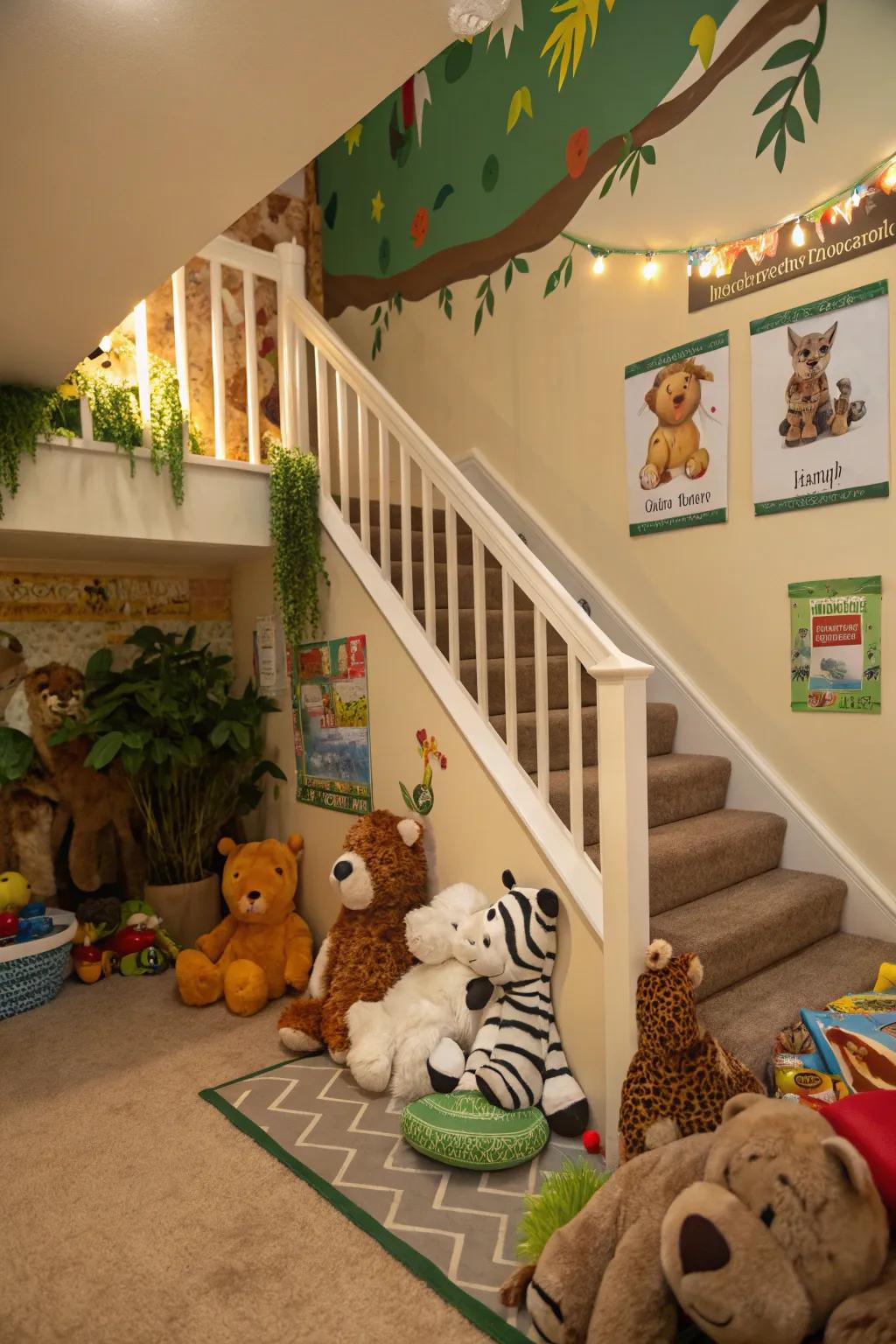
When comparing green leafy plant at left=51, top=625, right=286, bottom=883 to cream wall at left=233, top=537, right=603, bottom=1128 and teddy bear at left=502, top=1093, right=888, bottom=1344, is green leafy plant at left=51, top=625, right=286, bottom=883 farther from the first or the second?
teddy bear at left=502, top=1093, right=888, bottom=1344

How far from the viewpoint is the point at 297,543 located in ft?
10.2

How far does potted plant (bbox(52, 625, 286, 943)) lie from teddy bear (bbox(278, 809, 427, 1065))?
908mm

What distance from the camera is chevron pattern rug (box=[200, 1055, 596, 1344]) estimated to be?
61.3 inches

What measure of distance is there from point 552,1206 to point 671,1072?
1.17ft

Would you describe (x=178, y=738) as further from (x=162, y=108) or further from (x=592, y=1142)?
(x=162, y=108)

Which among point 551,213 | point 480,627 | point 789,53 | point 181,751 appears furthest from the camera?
point 551,213

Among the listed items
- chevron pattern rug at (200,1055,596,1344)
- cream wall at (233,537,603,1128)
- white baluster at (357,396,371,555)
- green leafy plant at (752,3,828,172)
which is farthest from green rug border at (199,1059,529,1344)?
green leafy plant at (752,3,828,172)

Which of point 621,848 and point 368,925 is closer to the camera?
point 621,848

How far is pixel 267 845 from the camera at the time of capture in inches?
120

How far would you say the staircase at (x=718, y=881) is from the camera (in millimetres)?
2133

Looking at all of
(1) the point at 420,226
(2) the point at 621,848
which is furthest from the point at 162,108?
(1) the point at 420,226

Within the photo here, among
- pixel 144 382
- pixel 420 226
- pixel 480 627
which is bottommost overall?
pixel 480 627

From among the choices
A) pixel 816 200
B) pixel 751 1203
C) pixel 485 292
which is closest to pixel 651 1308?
pixel 751 1203

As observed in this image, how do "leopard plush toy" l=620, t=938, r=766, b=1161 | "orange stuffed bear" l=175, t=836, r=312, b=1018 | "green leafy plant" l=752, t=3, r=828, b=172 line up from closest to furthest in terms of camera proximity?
1. "leopard plush toy" l=620, t=938, r=766, b=1161
2. "green leafy plant" l=752, t=3, r=828, b=172
3. "orange stuffed bear" l=175, t=836, r=312, b=1018
